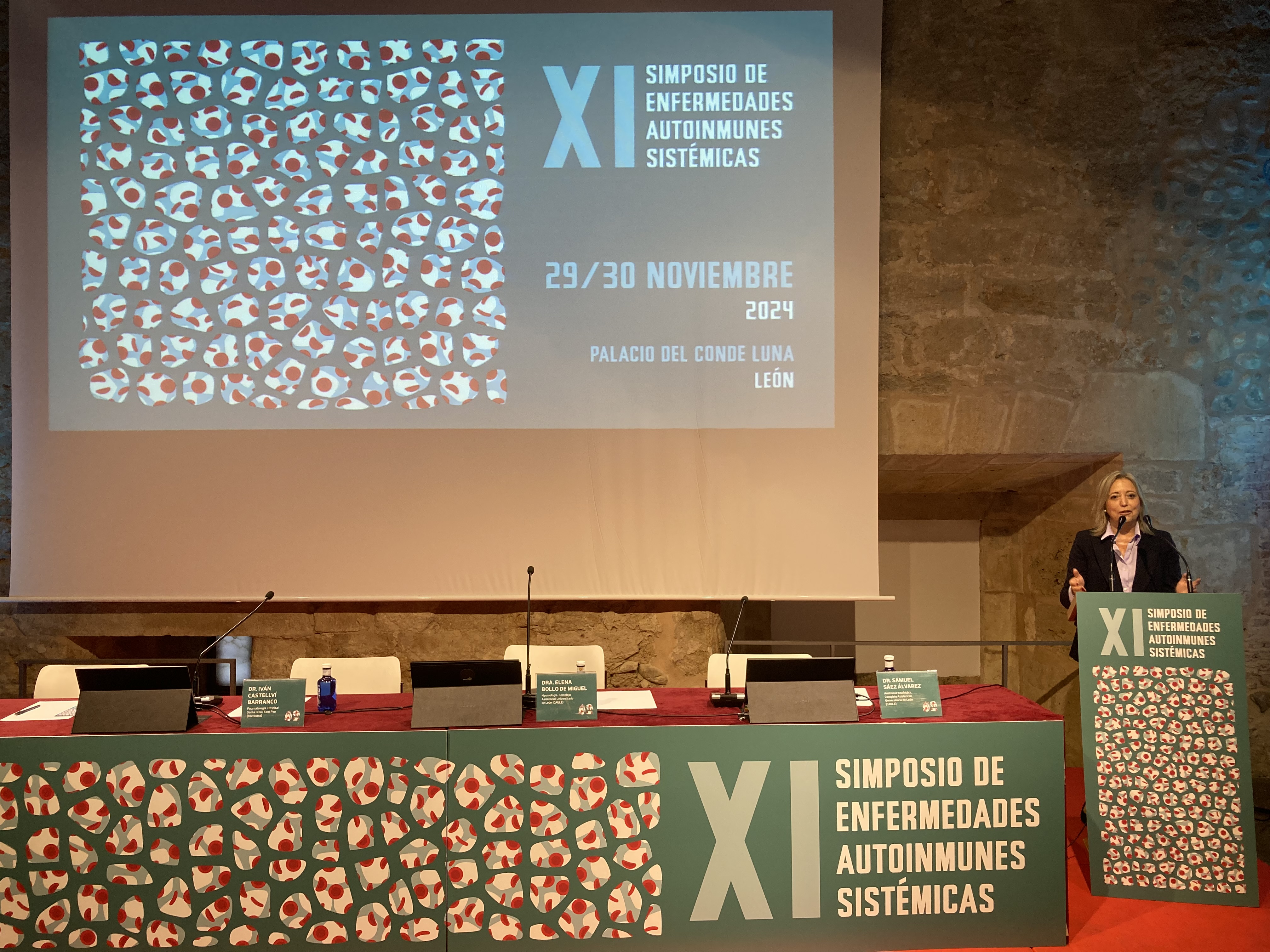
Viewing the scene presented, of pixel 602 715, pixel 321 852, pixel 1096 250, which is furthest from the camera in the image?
pixel 1096 250

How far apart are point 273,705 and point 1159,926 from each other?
102 inches

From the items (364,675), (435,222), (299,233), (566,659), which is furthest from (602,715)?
(299,233)

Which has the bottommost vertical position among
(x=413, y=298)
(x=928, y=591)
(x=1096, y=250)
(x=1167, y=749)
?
(x=1167, y=749)

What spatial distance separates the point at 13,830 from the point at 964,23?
487 centimetres

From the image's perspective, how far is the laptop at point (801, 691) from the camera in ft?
7.32

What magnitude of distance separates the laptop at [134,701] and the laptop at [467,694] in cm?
60

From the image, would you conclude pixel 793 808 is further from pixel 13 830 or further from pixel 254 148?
pixel 254 148

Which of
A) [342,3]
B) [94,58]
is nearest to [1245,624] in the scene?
[342,3]

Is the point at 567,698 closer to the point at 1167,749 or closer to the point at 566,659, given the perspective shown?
the point at 566,659

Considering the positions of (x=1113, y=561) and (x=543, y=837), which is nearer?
(x=543, y=837)

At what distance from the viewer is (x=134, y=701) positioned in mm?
2188

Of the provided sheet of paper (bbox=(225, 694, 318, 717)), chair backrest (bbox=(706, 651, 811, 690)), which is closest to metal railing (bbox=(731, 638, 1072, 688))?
chair backrest (bbox=(706, 651, 811, 690))

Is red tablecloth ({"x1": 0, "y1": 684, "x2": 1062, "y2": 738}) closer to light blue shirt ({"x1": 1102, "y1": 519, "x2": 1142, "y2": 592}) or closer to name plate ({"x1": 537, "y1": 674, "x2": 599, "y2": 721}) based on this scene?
name plate ({"x1": 537, "y1": 674, "x2": 599, "y2": 721})

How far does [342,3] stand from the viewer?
387 centimetres
